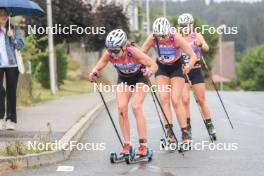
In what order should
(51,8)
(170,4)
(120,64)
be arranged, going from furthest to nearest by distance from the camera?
(170,4) → (51,8) → (120,64)

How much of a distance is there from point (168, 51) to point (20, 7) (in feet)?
10.6

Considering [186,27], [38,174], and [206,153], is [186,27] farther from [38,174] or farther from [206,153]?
[38,174]

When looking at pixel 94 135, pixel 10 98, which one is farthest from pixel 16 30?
pixel 94 135

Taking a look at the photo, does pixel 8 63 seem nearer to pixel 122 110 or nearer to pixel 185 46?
pixel 122 110

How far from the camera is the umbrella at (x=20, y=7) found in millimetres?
12291

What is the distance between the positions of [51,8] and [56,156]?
1878cm

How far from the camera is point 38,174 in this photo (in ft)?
29.3

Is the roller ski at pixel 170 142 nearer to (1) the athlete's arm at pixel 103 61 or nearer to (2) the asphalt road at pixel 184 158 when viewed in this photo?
(2) the asphalt road at pixel 184 158

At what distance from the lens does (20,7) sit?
12766 mm

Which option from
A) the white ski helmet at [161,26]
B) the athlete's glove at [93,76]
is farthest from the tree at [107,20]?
the athlete's glove at [93,76]

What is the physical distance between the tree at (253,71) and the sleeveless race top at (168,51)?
79.0m

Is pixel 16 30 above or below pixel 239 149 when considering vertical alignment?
above

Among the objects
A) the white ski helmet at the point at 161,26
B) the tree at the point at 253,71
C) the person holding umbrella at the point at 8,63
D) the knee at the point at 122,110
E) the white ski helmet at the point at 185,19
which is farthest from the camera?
the tree at the point at 253,71

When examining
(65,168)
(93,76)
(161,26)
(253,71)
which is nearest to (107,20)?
(161,26)
